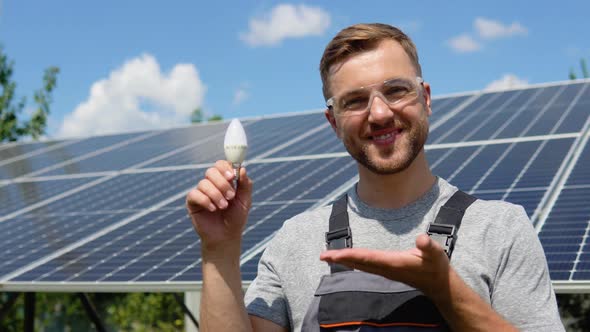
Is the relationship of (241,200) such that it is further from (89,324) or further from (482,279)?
(89,324)

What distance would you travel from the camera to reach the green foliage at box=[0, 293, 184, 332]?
15.8 meters

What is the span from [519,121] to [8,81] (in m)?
18.2

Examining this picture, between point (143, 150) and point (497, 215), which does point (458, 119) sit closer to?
point (143, 150)

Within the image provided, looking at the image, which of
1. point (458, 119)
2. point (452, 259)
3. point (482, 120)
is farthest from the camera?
point (458, 119)

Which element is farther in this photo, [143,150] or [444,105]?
[143,150]

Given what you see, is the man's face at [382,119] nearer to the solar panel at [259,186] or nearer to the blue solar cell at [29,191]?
the solar panel at [259,186]


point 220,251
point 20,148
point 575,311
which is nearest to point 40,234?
point 220,251

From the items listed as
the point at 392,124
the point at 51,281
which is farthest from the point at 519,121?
the point at 392,124

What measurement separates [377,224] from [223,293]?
54 cm

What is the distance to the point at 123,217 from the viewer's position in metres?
8.05

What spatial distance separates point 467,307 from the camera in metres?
2.14

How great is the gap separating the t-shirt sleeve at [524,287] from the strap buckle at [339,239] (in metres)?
Answer: 0.47

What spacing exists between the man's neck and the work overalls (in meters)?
0.11

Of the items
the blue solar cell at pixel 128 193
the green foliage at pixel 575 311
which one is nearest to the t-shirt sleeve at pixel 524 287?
the blue solar cell at pixel 128 193
